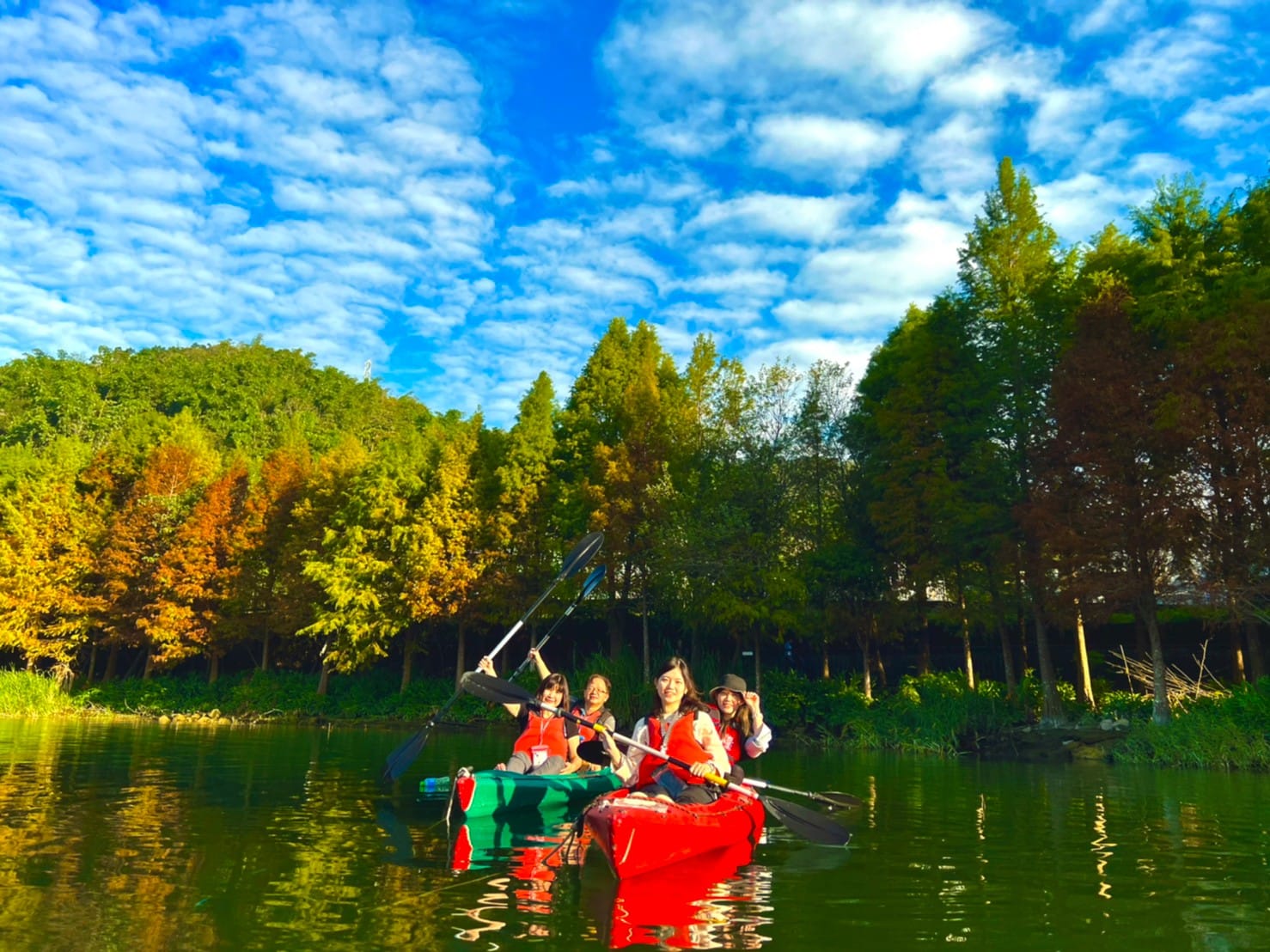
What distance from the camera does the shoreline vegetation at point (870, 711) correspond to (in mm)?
17422

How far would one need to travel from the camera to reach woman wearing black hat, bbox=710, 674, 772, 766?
1018 cm

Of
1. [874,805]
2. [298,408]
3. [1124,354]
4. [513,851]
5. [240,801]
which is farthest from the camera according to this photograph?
[298,408]

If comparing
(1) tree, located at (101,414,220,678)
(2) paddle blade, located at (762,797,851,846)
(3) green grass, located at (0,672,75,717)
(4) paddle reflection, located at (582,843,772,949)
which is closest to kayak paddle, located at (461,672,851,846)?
(2) paddle blade, located at (762,797,851,846)

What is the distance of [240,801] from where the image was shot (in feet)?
37.3

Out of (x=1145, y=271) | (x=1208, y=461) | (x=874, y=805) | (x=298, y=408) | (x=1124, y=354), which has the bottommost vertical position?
(x=874, y=805)

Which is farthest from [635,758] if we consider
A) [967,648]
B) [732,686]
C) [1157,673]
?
[967,648]

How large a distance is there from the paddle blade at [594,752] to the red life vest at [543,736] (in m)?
1.87

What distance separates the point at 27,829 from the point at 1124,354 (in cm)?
2026

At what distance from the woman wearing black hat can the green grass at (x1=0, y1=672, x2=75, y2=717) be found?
94.2 feet

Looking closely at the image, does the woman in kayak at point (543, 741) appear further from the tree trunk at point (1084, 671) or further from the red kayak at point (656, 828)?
the tree trunk at point (1084, 671)

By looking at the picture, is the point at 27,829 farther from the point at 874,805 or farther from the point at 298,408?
the point at 298,408

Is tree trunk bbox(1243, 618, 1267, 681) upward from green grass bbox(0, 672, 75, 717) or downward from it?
upward

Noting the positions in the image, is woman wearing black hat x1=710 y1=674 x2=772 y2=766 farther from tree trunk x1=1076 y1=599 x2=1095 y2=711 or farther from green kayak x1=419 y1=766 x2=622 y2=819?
tree trunk x1=1076 y1=599 x2=1095 y2=711

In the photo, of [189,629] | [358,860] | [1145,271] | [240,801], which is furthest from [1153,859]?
[189,629]
